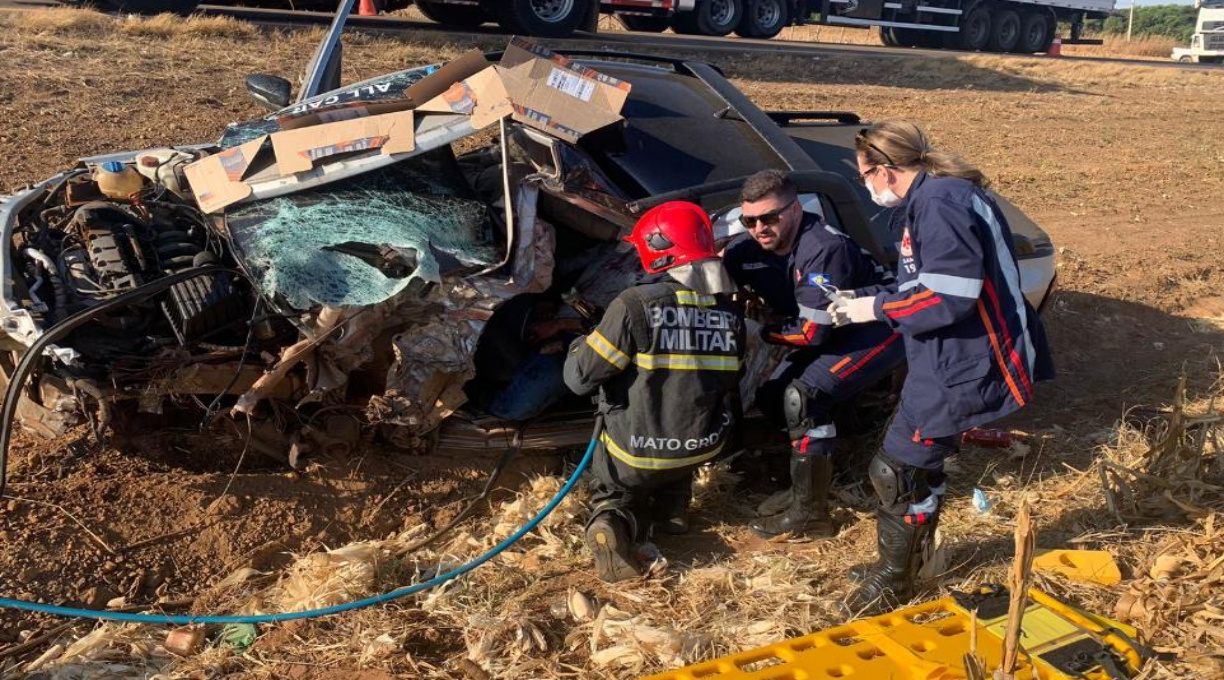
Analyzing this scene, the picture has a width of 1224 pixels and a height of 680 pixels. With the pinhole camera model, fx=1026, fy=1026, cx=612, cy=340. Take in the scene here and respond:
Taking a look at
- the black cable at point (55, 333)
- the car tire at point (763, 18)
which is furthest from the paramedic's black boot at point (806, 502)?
the car tire at point (763, 18)

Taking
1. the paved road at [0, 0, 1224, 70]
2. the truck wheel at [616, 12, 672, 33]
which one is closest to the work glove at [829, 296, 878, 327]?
the paved road at [0, 0, 1224, 70]

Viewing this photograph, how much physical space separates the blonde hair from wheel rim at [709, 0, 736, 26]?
16077 mm

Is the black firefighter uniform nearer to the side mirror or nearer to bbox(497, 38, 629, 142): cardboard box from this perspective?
bbox(497, 38, 629, 142): cardboard box

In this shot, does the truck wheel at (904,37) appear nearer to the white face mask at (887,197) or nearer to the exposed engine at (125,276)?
the white face mask at (887,197)

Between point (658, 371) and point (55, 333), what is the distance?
6.30 feet

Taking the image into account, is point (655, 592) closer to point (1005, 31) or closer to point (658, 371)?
point (658, 371)

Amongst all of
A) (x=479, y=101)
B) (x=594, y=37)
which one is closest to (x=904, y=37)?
(x=594, y=37)

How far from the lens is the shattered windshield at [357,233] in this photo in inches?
135

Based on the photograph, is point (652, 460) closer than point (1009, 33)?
Yes

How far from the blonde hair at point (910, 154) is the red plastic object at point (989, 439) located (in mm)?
1994

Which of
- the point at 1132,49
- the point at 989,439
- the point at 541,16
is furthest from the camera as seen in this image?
the point at 1132,49

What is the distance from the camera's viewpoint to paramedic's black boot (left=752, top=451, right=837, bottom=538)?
4090mm

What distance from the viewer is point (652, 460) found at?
11.9ft

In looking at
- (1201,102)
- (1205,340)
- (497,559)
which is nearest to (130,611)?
(497,559)
